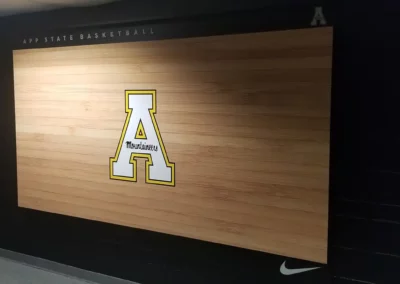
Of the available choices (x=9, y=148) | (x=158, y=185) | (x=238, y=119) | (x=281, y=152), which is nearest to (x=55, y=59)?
(x=9, y=148)

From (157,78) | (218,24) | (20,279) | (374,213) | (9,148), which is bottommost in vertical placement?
(20,279)

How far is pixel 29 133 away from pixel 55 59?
84 cm

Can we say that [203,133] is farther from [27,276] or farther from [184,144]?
[27,276]

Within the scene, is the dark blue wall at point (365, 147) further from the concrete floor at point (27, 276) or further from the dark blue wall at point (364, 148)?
the concrete floor at point (27, 276)

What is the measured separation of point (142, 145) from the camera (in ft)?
12.8

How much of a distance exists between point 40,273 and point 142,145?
1.80m

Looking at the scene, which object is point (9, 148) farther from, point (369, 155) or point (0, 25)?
point (369, 155)

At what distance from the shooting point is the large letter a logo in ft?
12.4

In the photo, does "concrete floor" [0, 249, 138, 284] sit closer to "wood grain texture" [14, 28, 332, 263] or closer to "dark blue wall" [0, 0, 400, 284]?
"wood grain texture" [14, 28, 332, 263]

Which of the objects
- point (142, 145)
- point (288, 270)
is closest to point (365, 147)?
point (288, 270)

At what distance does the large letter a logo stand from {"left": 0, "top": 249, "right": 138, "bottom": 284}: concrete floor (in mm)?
1054

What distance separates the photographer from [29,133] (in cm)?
461

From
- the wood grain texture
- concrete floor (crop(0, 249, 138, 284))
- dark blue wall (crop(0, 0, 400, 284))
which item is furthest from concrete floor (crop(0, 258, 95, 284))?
dark blue wall (crop(0, 0, 400, 284))

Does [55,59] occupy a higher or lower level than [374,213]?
higher
